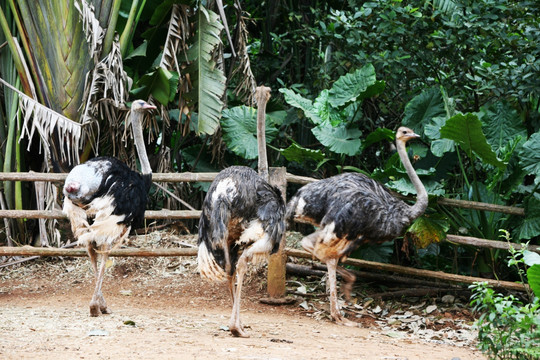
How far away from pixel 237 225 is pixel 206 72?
316 cm

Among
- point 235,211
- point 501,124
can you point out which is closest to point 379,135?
point 501,124

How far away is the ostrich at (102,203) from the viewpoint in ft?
18.9

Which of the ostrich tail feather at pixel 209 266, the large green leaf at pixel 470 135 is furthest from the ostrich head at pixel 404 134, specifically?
the ostrich tail feather at pixel 209 266

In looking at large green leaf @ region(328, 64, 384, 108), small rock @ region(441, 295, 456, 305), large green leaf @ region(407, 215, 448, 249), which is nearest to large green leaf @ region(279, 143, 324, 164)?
large green leaf @ region(328, 64, 384, 108)

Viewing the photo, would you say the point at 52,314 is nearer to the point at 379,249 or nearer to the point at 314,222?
→ the point at 314,222

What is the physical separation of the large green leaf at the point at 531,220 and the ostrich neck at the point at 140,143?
349 centimetres

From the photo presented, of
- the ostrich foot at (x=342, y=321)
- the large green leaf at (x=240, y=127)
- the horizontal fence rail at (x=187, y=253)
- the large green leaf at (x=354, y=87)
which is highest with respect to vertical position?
the large green leaf at (x=354, y=87)

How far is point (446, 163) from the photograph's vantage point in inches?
292

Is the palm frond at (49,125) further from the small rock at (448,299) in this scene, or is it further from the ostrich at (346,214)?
the small rock at (448,299)

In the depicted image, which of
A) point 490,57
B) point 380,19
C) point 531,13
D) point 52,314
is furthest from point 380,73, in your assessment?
point 52,314

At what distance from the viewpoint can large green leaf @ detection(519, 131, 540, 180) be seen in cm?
650

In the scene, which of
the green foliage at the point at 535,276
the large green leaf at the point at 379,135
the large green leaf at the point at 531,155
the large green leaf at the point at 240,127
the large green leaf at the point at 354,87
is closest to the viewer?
the green foliage at the point at 535,276

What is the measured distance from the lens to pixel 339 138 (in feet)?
24.3

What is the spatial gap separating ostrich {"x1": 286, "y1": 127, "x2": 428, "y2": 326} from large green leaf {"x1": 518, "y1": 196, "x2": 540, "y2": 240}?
3.46 ft
